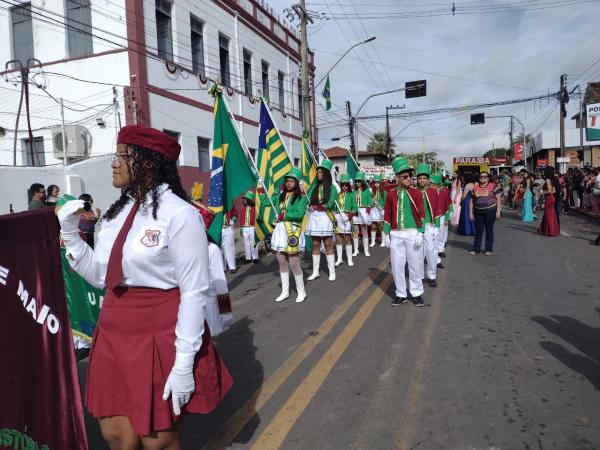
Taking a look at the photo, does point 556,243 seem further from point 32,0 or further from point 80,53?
point 32,0

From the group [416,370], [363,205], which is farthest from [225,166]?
[363,205]

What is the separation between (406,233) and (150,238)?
495cm

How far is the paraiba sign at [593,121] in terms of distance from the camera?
20594 millimetres

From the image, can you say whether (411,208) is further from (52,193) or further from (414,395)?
(52,193)

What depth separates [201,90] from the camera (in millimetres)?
17109

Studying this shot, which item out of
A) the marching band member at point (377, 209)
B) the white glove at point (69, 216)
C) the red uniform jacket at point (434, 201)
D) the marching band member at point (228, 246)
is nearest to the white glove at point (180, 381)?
the white glove at point (69, 216)

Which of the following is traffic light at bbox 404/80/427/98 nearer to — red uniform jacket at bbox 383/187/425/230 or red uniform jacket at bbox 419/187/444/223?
red uniform jacket at bbox 419/187/444/223

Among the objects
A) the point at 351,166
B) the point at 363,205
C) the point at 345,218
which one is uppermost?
the point at 351,166

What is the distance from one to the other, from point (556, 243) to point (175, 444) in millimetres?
11967

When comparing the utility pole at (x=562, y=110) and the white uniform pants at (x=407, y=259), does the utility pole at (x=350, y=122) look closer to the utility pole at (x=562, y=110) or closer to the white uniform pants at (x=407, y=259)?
the utility pole at (x=562, y=110)

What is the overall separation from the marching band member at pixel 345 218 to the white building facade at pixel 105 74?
6275mm

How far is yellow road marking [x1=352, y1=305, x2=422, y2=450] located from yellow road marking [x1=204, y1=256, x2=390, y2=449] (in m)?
0.80

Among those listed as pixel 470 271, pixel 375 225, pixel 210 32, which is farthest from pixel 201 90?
pixel 470 271

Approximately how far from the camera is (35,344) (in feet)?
6.86
